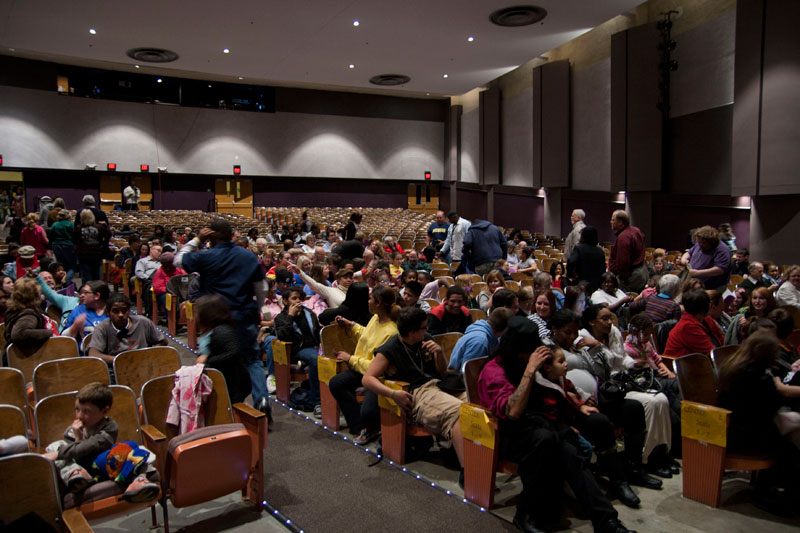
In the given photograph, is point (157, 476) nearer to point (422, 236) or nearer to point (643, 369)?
point (643, 369)

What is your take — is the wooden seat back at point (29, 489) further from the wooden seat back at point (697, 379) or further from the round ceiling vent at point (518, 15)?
the round ceiling vent at point (518, 15)

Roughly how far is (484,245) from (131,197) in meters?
18.4

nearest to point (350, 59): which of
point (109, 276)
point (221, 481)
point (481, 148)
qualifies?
point (481, 148)

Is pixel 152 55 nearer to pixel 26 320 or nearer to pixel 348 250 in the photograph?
pixel 348 250

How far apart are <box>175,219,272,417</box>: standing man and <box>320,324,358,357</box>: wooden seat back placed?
533 mm

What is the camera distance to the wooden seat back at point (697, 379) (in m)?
3.71

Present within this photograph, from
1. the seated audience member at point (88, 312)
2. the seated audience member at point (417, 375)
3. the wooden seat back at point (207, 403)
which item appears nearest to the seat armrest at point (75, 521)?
the wooden seat back at point (207, 403)

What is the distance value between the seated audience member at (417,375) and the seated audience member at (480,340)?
6.2 inches

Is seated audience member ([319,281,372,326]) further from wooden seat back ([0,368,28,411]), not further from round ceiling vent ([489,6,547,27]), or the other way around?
round ceiling vent ([489,6,547,27])

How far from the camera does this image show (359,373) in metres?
4.49

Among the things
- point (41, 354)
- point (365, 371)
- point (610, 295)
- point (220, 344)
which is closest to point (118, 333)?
point (41, 354)

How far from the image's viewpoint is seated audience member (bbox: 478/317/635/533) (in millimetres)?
3068

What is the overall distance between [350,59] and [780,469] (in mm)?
17661

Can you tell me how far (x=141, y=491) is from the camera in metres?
2.82
